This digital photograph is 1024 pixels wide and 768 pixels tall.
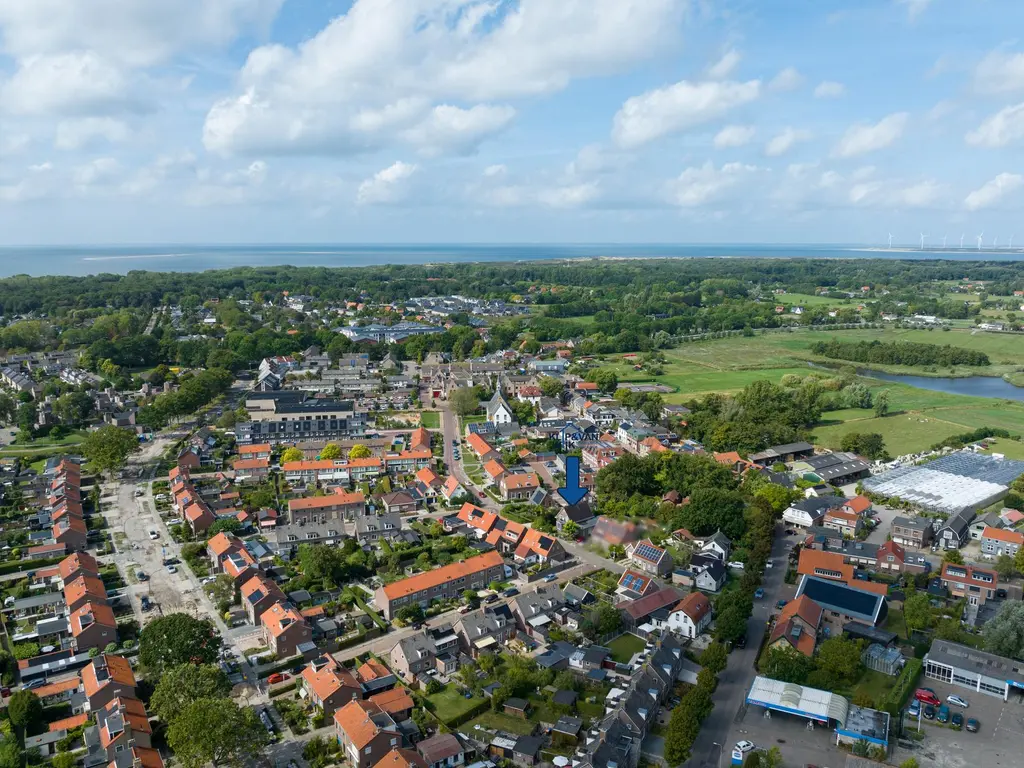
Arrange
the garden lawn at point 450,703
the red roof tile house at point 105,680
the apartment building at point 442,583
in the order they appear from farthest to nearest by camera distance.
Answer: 1. the apartment building at point 442,583
2. the garden lawn at point 450,703
3. the red roof tile house at point 105,680

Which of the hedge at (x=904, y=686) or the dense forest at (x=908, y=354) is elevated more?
the dense forest at (x=908, y=354)

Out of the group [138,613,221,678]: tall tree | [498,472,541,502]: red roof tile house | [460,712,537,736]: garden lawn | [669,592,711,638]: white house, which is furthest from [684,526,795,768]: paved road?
[138,613,221,678]: tall tree

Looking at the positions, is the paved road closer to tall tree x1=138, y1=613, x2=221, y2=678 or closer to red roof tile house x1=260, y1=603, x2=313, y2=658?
red roof tile house x1=260, y1=603, x2=313, y2=658

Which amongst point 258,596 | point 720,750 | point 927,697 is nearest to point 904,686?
point 927,697

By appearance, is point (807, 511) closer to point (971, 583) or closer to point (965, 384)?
point (971, 583)

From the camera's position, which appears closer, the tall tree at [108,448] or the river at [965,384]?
the tall tree at [108,448]

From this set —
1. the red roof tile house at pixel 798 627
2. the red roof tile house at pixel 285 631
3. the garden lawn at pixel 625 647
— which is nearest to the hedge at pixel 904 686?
the red roof tile house at pixel 798 627

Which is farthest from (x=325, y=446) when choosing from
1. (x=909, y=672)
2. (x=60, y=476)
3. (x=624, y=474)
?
(x=909, y=672)

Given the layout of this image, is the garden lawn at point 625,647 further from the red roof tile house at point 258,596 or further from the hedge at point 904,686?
the red roof tile house at point 258,596

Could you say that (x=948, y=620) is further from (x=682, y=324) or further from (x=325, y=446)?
(x=682, y=324)
